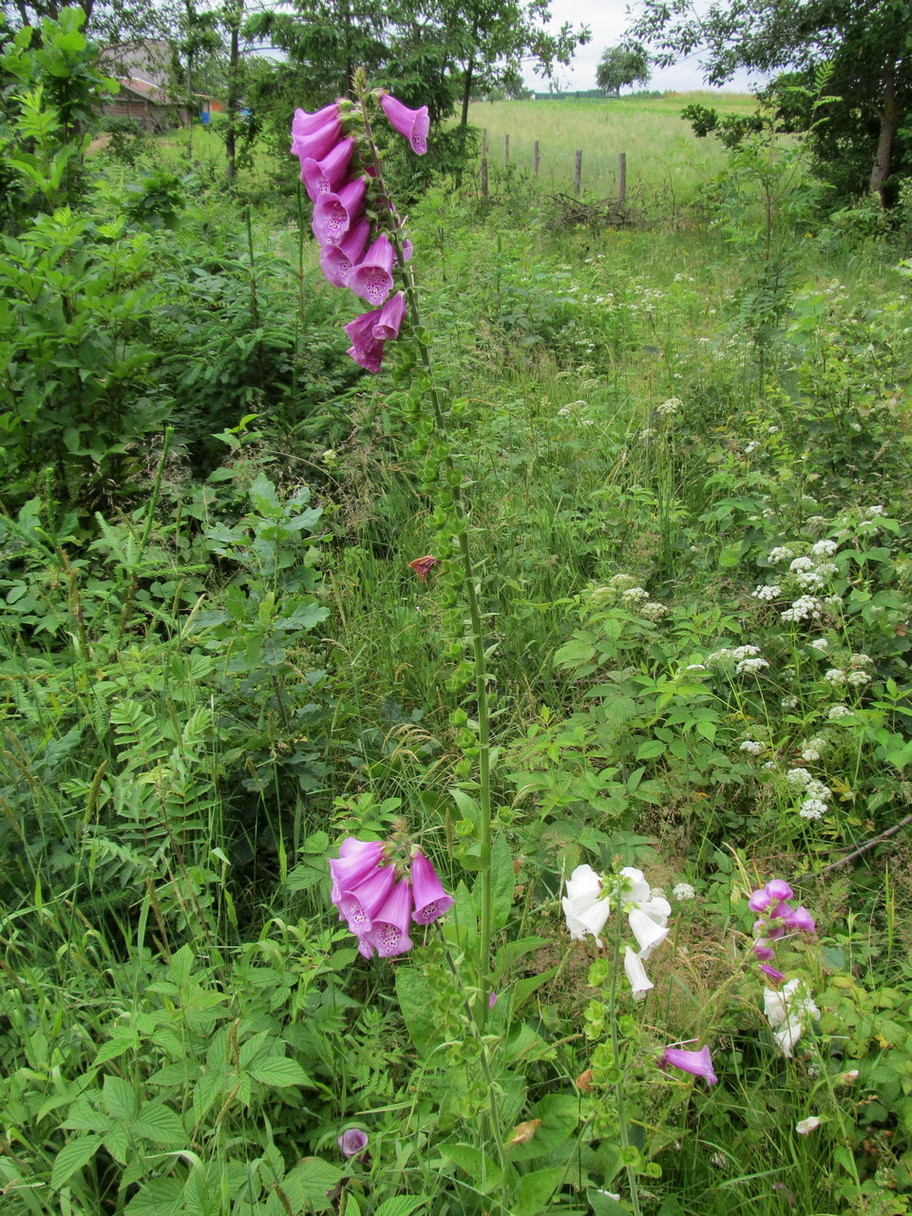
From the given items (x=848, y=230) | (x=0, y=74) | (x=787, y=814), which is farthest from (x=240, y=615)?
(x=848, y=230)

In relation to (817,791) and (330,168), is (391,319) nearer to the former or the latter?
(330,168)

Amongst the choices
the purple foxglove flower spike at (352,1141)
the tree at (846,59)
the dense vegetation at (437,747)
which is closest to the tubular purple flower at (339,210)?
the dense vegetation at (437,747)

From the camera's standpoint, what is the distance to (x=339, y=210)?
1207mm

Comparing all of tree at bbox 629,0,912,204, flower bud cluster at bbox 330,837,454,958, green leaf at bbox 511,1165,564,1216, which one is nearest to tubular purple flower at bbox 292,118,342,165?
flower bud cluster at bbox 330,837,454,958

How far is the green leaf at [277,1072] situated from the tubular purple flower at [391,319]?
440 mm

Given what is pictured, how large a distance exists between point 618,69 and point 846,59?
122ft

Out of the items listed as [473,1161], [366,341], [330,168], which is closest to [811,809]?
[473,1161]

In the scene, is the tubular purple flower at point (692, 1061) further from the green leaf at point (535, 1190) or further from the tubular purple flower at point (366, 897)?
the tubular purple flower at point (366, 897)

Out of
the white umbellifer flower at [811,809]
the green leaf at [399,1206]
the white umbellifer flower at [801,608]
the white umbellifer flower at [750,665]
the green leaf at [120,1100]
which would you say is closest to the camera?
the green leaf at [399,1206]

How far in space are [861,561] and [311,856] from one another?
2.07 metres

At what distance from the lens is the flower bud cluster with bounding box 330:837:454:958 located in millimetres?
1213

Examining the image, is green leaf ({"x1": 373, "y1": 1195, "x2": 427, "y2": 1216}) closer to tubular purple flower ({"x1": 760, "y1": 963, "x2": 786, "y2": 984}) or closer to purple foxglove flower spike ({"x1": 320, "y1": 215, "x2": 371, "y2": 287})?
tubular purple flower ({"x1": 760, "y1": 963, "x2": 786, "y2": 984})

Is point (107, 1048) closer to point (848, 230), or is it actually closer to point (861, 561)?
point (861, 561)

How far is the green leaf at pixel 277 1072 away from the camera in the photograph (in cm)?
131
